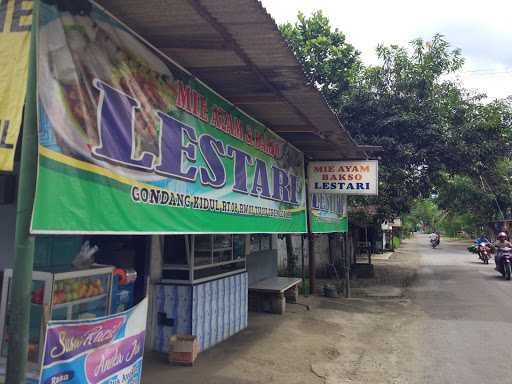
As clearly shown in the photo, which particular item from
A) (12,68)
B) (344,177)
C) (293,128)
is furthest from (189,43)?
(344,177)

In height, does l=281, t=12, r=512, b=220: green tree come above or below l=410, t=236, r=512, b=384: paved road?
above

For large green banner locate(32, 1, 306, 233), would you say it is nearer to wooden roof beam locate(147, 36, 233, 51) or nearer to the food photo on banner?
wooden roof beam locate(147, 36, 233, 51)

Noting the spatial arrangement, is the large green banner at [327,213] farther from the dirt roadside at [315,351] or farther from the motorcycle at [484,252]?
the motorcycle at [484,252]

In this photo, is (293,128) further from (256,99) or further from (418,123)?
(418,123)

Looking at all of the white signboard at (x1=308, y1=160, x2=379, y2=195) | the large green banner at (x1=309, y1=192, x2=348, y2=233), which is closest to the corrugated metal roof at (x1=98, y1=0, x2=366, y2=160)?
the white signboard at (x1=308, y1=160, x2=379, y2=195)

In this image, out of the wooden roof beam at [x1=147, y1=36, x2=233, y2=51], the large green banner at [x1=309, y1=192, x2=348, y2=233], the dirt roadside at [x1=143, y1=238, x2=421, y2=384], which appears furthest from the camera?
the large green banner at [x1=309, y1=192, x2=348, y2=233]

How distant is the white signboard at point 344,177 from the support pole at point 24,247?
26.9ft

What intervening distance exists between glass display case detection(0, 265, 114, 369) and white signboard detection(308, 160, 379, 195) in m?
6.53

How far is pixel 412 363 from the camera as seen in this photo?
6.38 meters

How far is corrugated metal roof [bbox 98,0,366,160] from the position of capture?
12.3 feet

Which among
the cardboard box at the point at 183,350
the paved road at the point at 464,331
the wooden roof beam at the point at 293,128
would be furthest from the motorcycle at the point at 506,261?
the cardboard box at the point at 183,350

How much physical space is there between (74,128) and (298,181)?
6899mm

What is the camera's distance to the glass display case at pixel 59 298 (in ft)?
12.9

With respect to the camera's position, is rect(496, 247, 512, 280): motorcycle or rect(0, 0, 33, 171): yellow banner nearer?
rect(0, 0, 33, 171): yellow banner
